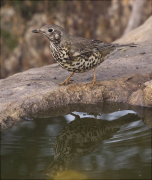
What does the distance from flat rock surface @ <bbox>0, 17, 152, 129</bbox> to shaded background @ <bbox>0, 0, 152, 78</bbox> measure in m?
6.02

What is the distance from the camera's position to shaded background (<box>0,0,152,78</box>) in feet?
38.9

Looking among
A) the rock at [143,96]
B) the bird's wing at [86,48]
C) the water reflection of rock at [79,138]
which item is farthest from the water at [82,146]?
the bird's wing at [86,48]

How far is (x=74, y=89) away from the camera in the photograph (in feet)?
16.1

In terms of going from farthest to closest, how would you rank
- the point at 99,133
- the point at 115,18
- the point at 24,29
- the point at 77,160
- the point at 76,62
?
the point at 115,18 < the point at 24,29 < the point at 76,62 < the point at 99,133 < the point at 77,160

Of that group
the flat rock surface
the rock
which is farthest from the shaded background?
the rock

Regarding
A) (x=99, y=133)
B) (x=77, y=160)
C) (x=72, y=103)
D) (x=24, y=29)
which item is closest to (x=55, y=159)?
(x=77, y=160)

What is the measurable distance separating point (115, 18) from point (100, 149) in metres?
10.1

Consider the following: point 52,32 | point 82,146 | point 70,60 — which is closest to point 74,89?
point 70,60

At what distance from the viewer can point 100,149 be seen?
3449 millimetres

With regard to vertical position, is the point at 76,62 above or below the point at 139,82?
above

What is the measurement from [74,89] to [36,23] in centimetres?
763

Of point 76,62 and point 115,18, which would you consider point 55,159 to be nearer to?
point 76,62

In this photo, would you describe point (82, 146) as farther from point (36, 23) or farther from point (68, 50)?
point (36, 23)

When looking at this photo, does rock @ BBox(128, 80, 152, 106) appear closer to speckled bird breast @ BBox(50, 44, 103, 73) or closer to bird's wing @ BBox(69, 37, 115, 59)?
speckled bird breast @ BBox(50, 44, 103, 73)
